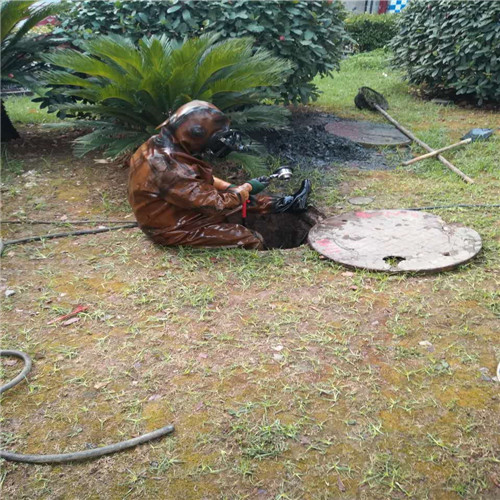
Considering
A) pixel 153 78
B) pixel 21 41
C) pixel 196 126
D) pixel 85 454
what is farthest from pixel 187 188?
pixel 21 41

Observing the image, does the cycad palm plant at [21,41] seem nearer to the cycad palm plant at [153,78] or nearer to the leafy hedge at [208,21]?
the leafy hedge at [208,21]

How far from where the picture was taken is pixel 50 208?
14.9 feet

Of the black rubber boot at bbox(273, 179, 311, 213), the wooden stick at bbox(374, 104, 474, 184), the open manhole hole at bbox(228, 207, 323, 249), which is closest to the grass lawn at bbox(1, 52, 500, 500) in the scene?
the black rubber boot at bbox(273, 179, 311, 213)

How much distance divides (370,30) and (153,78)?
1239cm

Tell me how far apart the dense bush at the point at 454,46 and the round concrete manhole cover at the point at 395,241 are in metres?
→ 4.97

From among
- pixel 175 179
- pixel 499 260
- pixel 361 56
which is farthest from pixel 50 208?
pixel 361 56

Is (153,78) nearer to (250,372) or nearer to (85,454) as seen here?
(250,372)

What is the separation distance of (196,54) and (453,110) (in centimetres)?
540

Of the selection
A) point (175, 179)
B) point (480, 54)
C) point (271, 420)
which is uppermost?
point (480, 54)

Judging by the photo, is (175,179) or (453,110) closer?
(175,179)

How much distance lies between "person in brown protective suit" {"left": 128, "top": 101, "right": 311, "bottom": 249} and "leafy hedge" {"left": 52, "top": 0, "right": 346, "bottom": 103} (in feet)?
7.97

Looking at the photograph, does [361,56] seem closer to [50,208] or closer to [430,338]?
[50,208]

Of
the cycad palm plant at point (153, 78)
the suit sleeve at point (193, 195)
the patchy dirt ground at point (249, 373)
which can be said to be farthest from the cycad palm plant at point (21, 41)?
the suit sleeve at point (193, 195)

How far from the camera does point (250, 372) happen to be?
2.51m
